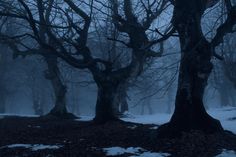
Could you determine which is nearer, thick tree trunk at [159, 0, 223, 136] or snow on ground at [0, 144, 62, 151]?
snow on ground at [0, 144, 62, 151]

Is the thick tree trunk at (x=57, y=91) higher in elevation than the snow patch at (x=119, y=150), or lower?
higher

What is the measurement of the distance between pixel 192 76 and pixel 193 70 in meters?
0.17

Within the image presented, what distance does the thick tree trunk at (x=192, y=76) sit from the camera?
1142 centimetres

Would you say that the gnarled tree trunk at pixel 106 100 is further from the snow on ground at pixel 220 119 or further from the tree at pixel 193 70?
the tree at pixel 193 70

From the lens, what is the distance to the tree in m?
11.4

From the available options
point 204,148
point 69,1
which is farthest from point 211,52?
point 69,1

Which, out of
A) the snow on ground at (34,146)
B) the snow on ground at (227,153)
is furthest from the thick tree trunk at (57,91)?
the snow on ground at (227,153)

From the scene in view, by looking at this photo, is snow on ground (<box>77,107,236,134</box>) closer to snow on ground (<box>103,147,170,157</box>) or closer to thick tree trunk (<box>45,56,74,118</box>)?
thick tree trunk (<box>45,56,74,118</box>)

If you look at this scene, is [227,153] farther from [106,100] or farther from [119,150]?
[106,100]

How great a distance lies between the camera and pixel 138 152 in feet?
31.4

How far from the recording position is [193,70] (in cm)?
1151

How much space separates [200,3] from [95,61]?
590 cm

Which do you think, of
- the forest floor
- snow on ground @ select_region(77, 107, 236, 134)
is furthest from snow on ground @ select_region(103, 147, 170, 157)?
snow on ground @ select_region(77, 107, 236, 134)

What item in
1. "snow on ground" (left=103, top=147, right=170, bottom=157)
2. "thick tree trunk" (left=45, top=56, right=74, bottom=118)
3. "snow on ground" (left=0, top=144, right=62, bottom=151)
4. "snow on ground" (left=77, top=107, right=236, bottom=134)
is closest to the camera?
"snow on ground" (left=103, top=147, right=170, bottom=157)
